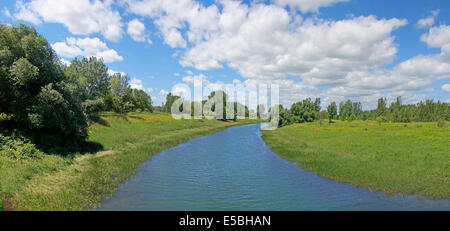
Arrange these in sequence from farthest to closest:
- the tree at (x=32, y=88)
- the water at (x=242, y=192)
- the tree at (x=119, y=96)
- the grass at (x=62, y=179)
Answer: the tree at (x=119, y=96) → the tree at (x=32, y=88) → the water at (x=242, y=192) → the grass at (x=62, y=179)

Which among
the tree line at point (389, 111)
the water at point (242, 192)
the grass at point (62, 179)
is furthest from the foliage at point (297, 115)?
the grass at point (62, 179)

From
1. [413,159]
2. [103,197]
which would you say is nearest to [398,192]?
[413,159]

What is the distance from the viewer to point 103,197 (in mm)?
16281

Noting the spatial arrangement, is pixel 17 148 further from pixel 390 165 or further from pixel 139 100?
pixel 139 100

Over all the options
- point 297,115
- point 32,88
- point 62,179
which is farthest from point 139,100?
point 62,179

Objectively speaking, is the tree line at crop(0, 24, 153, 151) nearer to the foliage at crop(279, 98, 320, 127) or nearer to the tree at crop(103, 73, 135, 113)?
the tree at crop(103, 73, 135, 113)

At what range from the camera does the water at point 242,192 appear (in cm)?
1544

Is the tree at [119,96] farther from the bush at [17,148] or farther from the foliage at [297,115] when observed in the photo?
the foliage at [297,115]

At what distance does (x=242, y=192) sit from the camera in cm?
1841

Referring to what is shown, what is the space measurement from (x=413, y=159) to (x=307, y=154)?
11579mm

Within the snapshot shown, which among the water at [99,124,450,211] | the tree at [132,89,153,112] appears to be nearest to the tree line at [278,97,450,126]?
the tree at [132,89,153,112]

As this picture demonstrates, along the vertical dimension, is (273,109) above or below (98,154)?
above

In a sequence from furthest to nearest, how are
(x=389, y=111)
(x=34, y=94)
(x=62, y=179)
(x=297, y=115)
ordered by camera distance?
1. (x=389, y=111)
2. (x=297, y=115)
3. (x=34, y=94)
4. (x=62, y=179)
